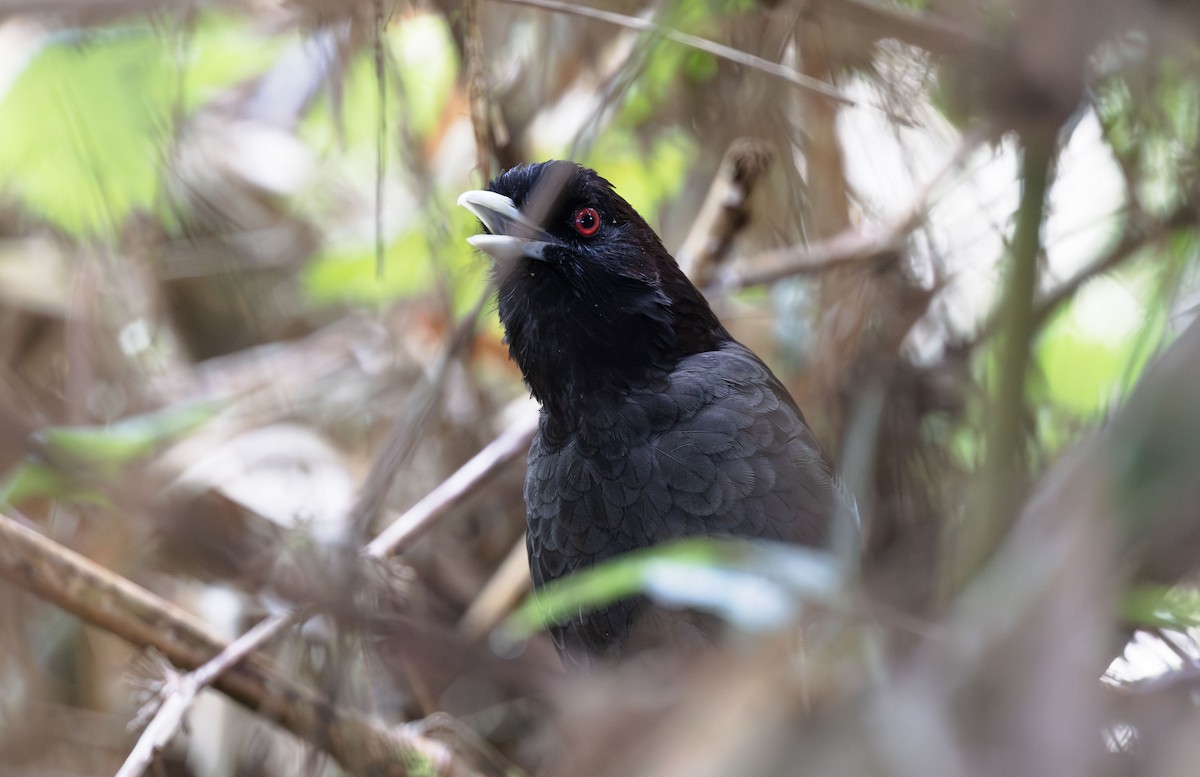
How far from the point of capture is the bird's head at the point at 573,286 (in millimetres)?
2840

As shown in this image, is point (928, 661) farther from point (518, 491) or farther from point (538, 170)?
point (518, 491)

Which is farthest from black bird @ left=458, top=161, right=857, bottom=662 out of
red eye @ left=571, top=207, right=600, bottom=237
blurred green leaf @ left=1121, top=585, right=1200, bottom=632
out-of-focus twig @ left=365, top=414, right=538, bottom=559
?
blurred green leaf @ left=1121, top=585, right=1200, bottom=632

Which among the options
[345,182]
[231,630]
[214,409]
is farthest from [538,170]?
[345,182]

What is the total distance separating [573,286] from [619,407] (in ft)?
1.24

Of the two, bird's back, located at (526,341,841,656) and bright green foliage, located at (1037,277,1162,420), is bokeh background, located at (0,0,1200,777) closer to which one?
bright green foliage, located at (1037,277,1162,420)

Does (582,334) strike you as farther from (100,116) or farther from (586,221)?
(100,116)

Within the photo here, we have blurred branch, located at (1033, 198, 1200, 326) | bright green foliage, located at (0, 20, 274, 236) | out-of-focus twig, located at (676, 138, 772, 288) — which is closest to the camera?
blurred branch, located at (1033, 198, 1200, 326)

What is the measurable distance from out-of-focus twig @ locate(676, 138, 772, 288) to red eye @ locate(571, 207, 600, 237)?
2.79 ft

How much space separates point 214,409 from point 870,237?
2369 millimetres

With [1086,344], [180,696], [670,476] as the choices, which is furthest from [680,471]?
[1086,344]

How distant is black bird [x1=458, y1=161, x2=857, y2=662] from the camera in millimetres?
2621

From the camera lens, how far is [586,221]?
296 cm

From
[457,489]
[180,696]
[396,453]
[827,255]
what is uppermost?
[827,255]

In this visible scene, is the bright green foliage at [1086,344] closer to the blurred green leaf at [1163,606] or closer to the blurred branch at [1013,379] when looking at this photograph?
the blurred branch at [1013,379]
